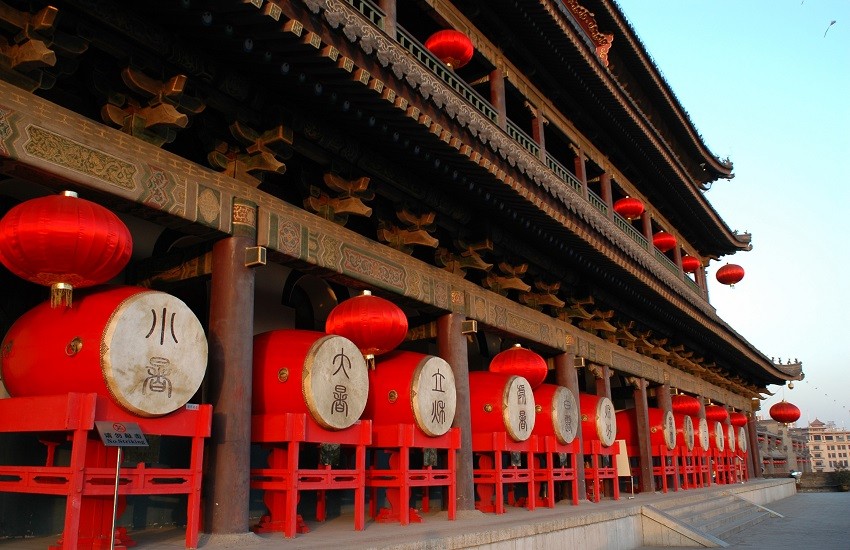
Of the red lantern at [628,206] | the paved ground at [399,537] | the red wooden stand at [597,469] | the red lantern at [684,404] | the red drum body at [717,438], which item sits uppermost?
the red lantern at [628,206]

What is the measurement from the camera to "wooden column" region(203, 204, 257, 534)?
562 centimetres

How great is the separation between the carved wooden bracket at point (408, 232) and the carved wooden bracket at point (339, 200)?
3.28 ft

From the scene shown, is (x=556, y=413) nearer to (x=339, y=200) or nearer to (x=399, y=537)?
(x=399, y=537)

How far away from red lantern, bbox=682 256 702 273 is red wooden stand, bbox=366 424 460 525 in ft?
53.3

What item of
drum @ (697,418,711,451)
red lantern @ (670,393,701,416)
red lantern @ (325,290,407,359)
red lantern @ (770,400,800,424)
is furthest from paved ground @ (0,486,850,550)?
red lantern @ (770,400,800,424)

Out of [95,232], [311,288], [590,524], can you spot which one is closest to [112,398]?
[95,232]

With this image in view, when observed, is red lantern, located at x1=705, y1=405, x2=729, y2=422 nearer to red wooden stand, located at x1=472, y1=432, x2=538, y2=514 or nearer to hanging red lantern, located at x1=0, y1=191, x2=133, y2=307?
red wooden stand, located at x1=472, y1=432, x2=538, y2=514

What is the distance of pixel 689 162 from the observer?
910 inches

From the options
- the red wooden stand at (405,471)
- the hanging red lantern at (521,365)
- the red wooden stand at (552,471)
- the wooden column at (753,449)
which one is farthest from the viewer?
the wooden column at (753,449)

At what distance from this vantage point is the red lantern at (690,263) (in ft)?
73.1

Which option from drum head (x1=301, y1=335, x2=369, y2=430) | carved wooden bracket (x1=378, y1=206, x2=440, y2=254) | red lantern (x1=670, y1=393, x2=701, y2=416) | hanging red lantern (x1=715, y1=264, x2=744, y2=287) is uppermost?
hanging red lantern (x1=715, y1=264, x2=744, y2=287)

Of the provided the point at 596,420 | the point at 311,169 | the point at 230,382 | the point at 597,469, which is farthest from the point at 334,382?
the point at 596,420

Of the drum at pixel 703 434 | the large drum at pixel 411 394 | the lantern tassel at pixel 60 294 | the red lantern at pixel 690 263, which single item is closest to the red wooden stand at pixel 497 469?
the large drum at pixel 411 394

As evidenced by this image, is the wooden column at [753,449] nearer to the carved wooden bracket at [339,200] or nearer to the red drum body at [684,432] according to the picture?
the red drum body at [684,432]
